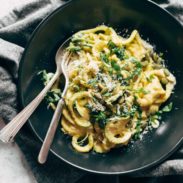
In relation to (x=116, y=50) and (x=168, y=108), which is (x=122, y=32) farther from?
(x=168, y=108)

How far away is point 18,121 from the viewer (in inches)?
94.5

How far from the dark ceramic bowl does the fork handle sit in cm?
6

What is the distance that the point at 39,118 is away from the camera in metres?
2.55

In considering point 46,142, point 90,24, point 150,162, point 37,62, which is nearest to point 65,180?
point 46,142

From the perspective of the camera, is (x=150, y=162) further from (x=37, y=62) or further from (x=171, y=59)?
(x=37, y=62)

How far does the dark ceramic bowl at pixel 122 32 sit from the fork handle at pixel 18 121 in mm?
65

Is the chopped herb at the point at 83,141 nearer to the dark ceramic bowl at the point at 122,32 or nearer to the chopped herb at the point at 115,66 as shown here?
the dark ceramic bowl at the point at 122,32

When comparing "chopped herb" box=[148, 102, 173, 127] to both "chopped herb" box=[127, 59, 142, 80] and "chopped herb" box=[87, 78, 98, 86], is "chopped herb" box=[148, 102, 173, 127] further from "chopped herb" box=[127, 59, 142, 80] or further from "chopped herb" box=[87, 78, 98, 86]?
"chopped herb" box=[87, 78, 98, 86]


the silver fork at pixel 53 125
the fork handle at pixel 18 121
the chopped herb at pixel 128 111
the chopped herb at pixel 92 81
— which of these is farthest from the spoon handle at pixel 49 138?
the chopped herb at pixel 128 111

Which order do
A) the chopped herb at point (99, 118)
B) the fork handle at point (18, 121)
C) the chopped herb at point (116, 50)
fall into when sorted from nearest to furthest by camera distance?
the fork handle at point (18, 121), the chopped herb at point (99, 118), the chopped herb at point (116, 50)

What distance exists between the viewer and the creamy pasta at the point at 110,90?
8.25 ft

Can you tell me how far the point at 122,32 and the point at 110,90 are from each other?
1.48 ft

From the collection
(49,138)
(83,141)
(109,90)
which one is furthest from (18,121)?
(109,90)

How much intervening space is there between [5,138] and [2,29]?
2.15 feet
